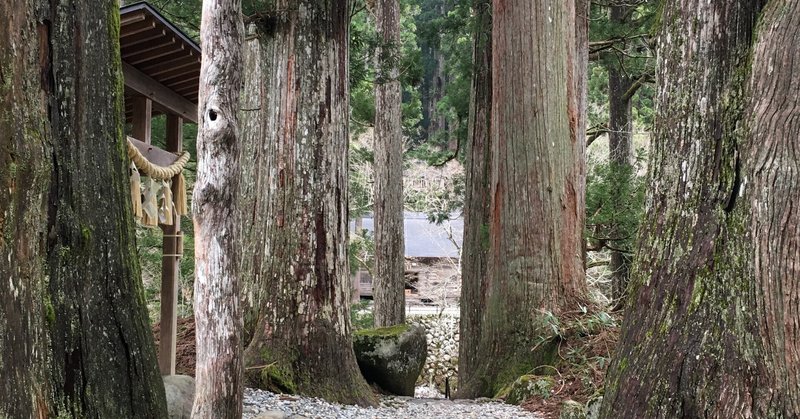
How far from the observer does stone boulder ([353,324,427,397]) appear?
8266mm

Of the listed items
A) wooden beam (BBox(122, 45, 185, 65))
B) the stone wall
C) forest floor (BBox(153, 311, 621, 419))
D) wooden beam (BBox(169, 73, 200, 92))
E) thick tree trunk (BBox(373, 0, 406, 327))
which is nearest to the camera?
wooden beam (BBox(122, 45, 185, 65))

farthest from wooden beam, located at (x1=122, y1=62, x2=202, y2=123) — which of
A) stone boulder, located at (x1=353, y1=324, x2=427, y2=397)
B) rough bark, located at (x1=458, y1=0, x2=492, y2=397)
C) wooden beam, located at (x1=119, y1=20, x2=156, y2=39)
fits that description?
rough bark, located at (x1=458, y1=0, x2=492, y2=397)

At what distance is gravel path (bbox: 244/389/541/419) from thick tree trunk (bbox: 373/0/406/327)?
757cm

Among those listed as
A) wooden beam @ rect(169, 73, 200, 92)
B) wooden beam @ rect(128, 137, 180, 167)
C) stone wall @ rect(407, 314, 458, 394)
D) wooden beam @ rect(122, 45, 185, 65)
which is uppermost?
wooden beam @ rect(122, 45, 185, 65)

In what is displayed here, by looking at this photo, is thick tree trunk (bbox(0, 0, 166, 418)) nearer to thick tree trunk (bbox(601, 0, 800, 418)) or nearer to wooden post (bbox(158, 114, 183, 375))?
wooden post (bbox(158, 114, 183, 375))

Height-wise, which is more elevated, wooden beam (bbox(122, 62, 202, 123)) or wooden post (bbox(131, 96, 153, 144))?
wooden beam (bbox(122, 62, 202, 123))

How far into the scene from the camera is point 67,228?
3988mm

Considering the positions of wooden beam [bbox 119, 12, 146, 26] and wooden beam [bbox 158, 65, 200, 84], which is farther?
wooden beam [bbox 158, 65, 200, 84]

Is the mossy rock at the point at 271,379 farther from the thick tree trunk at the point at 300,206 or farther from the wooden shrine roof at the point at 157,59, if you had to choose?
the wooden shrine roof at the point at 157,59

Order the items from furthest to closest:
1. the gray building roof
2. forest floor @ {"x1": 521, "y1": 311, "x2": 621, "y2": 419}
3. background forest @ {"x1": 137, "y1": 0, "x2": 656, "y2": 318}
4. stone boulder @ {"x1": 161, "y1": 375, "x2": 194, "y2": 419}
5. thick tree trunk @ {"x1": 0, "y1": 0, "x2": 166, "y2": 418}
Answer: the gray building roof < background forest @ {"x1": 137, "y1": 0, "x2": 656, "y2": 318} < forest floor @ {"x1": 521, "y1": 311, "x2": 621, "y2": 419} < stone boulder @ {"x1": 161, "y1": 375, "x2": 194, "y2": 419} < thick tree trunk @ {"x1": 0, "y1": 0, "x2": 166, "y2": 418}

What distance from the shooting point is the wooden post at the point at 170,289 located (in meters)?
6.59

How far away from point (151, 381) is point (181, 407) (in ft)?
3.53

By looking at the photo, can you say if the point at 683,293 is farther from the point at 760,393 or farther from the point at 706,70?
the point at 706,70

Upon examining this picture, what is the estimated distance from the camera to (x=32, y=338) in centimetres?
299
